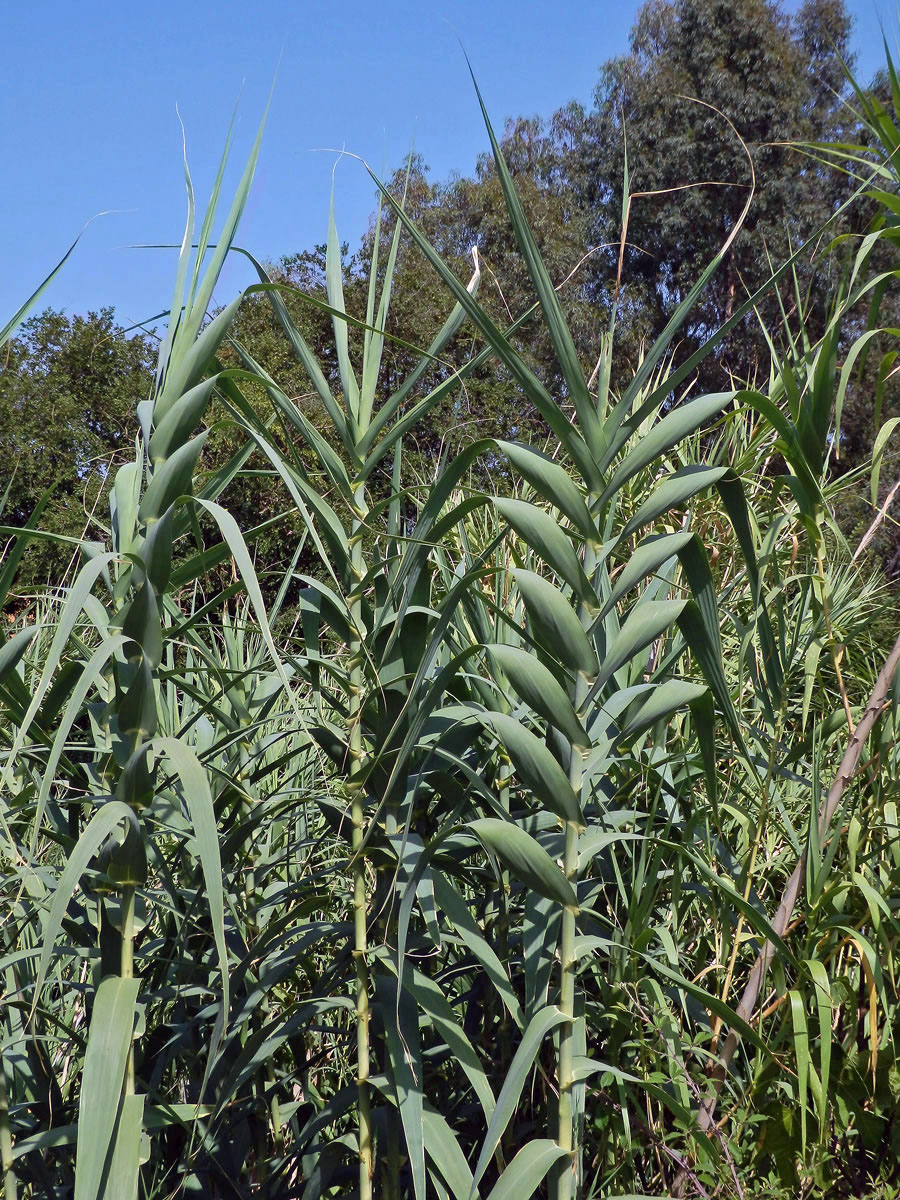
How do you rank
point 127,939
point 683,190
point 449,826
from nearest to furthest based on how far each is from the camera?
point 449,826, point 127,939, point 683,190

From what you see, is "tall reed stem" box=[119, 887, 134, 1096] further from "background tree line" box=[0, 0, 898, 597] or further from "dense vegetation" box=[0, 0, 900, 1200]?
"background tree line" box=[0, 0, 898, 597]

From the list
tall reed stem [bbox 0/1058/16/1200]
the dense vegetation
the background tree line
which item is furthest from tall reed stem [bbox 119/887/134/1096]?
the background tree line

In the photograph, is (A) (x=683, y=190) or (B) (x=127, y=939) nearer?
(B) (x=127, y=939)

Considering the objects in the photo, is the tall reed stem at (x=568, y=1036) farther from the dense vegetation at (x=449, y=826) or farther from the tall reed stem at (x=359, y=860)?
the tall reed stem at (x=359, y=860)

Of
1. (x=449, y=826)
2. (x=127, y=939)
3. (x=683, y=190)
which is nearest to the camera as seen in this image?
(x=449, y=826)

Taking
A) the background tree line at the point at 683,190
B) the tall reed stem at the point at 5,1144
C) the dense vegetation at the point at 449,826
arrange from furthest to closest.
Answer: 1. the background tree line at the point at 683,190
2. the tall reed stem at the point at 5,1144
3. the dense vegetation at the point at 449,826

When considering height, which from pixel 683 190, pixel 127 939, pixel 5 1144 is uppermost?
pixel 683 190

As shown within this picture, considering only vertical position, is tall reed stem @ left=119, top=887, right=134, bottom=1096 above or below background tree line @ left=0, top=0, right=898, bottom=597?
below

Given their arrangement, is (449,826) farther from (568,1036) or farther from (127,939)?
(127,939)

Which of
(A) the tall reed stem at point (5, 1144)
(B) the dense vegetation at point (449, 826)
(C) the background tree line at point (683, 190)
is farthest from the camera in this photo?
(C) the background tree line at point (683, 190)

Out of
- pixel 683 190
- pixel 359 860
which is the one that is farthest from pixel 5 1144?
pixel 683 190

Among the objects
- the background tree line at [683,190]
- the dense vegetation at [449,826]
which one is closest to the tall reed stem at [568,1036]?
the dense vegetation at [449,826]

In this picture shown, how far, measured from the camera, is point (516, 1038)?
5.19 feet

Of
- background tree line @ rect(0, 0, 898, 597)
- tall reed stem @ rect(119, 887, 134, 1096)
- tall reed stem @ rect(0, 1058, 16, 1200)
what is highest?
background tree line @ rect(0, 0, 898, 597)
